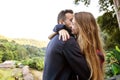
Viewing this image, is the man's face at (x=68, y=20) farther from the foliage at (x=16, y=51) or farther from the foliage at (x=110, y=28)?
the foliage at (x=110, y=28)

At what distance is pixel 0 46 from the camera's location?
10219mm

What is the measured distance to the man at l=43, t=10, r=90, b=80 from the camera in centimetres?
202

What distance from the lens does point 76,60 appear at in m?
2.02

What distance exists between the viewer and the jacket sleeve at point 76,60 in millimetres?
2018

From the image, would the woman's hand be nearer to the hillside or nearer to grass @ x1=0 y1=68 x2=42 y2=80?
grass @ x1=0 y1=68 x2=42 y2=80

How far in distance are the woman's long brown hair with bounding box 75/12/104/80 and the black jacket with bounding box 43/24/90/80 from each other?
0.04 m

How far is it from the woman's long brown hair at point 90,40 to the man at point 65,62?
3 centimetres

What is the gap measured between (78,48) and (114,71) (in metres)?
5.02

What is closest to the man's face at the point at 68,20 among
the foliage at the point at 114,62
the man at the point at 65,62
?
the man at the point at 65,62

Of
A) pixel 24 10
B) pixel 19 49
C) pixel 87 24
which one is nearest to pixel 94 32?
pixel 87 24

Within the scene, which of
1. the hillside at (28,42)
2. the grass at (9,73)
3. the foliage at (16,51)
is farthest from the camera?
the hillside at (28,42)

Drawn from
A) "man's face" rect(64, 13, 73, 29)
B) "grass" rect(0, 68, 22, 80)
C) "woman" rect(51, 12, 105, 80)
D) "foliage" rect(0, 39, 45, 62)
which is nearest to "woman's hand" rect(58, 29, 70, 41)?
"woman" rect(51, 12, 105, 80)

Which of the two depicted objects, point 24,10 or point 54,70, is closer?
point 54,70

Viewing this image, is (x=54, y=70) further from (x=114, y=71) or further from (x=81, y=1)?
(x=81, y=1)
